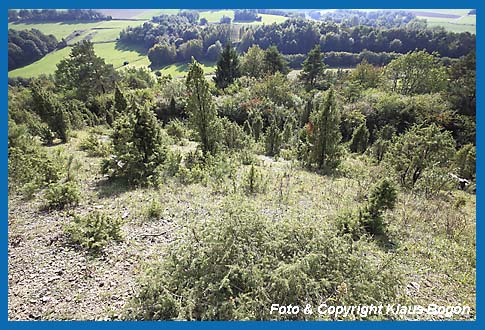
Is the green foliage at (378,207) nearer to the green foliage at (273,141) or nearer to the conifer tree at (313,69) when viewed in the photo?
the green foliage at (273,141)

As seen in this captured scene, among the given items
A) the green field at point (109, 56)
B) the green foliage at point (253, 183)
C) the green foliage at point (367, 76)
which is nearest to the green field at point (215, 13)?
the green foliage at point (253, 183)

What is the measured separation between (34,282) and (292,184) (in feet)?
26.3

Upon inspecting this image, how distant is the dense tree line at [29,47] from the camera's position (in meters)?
10.1

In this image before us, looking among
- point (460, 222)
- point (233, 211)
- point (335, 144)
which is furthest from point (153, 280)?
point (335, 144)

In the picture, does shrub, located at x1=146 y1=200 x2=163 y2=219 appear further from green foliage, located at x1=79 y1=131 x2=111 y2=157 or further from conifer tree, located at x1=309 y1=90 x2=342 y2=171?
conifer tree, located at x1=309 y1=90 x2=342 y2=171

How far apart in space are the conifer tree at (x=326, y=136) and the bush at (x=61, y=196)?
10.3 metres

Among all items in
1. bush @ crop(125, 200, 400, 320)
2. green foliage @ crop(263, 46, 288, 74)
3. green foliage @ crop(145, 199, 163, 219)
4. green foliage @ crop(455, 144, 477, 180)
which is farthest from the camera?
green foliage @ crop(263, 46, 288, 74)

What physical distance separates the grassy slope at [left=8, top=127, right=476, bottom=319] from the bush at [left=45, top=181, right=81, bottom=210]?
0.35 meters

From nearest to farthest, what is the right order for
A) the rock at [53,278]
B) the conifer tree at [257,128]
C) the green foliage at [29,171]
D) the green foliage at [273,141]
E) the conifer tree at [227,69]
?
1. the rock at [53,278]
2. the green foliage at [29,171]
3. the green foliage at [273,141]
4. the conifer tree at [257,128]
5. the conifer tree at [227,69]

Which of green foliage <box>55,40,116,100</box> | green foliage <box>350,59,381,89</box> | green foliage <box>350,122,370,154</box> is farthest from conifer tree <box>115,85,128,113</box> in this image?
green foliage <box>350,59,381,89</box>

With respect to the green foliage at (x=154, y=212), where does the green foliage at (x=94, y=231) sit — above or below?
Result: above

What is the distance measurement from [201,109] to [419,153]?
955cm

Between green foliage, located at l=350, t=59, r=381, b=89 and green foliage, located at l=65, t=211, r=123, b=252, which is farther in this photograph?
green foliage, located at l=350, t=59, r=381, b=89

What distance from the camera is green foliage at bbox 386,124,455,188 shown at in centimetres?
1104
